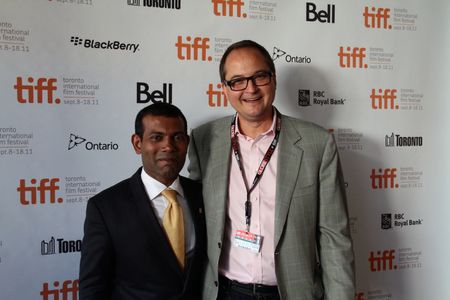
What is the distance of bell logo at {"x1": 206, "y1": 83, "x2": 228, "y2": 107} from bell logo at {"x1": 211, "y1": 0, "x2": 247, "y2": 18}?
1.33 ft

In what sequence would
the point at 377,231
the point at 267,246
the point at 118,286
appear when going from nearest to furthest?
the point at 118,286 < the point at 267,246 < the point at 377,231

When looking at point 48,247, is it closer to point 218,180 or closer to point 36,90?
point 36,90

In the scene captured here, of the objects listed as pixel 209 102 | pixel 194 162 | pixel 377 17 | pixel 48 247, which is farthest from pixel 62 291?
pixel 377 17

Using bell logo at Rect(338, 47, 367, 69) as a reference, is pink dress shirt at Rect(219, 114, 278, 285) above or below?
below

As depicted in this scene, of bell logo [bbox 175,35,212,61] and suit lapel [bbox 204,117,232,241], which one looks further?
bell logo [bbox 175,35,212,61]

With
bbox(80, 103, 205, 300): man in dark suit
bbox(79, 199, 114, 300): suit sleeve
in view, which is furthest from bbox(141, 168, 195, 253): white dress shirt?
bbox(79, 199, 114, 300): suit sleeve

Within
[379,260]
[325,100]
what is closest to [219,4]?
[325,100]

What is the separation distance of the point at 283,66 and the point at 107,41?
102 cm

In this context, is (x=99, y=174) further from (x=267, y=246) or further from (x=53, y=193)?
(x=267, y=246)

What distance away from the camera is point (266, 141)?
5.59ft

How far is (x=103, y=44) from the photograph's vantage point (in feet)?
6.34

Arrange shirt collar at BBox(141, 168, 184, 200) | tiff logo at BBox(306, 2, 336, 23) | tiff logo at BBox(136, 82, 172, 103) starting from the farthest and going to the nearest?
tiff logo at BBox(306, 2, 336, 23) → tiff logo at BBox(136, 82, 172, 103) → shirt collar at BBox(141, 168, 184, 200)

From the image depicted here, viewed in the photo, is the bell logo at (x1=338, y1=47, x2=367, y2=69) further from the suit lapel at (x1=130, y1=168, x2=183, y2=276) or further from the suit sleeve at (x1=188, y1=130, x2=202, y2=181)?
the suit lapel at (x1=130, y1=168, x2=183, y2=276)

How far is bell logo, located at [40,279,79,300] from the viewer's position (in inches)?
74.7
